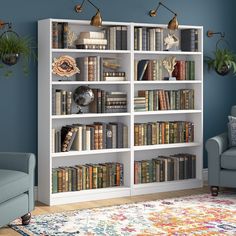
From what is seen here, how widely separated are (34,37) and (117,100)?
1.08 meters

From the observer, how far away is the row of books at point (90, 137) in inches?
242

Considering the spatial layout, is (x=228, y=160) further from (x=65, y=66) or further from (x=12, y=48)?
(x=12, y=48)

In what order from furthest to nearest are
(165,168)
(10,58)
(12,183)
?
(165,168)
(10,58)
(12,183)

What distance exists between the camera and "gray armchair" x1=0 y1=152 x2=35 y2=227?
4.82m

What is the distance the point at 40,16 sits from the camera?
620 centimetres

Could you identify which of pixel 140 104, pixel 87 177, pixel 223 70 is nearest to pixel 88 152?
pixel 87 177

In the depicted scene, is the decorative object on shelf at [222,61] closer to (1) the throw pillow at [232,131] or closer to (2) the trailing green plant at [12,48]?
(1) the throw pillow at [232,131]

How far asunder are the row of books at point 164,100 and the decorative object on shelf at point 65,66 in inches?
31.4

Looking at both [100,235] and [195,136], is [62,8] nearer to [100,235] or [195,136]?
[195,136]

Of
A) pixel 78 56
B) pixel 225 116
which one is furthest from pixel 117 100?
pixel 225 116

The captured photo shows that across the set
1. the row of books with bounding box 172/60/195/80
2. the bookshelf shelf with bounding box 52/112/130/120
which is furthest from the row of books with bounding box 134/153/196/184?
the row of books with bounding box 172/60/195/80

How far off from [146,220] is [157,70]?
1955mm

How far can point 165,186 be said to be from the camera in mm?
6762

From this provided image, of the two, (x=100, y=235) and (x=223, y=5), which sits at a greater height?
(x=223, y=5)
